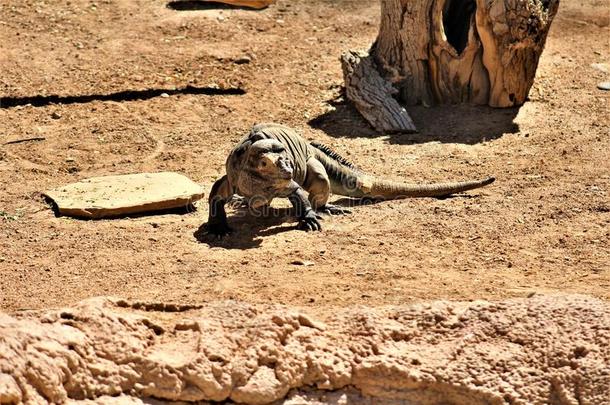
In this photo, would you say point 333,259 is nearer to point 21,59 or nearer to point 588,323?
point 588,323

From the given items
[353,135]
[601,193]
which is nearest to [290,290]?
[601,193]

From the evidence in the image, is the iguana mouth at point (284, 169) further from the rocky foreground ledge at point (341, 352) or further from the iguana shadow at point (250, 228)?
the rocky foreground ledge at point (341, 352)

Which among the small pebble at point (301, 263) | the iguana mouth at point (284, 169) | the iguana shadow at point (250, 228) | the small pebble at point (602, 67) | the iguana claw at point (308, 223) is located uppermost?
the iguana mouth at point (284, 169)

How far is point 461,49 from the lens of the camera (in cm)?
1145

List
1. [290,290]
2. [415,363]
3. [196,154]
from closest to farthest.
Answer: [415,363], [290,290], [196,154]

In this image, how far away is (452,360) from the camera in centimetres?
582

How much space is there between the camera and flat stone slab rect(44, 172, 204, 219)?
28.8 feet

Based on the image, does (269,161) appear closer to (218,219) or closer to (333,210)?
(218,219)

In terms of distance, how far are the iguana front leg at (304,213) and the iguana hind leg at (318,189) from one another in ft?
1.55

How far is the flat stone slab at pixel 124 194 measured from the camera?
346 inches

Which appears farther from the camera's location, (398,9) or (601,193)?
(398,9)

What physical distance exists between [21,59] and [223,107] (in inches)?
106

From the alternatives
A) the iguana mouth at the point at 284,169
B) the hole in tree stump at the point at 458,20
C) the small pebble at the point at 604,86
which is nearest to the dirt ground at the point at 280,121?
the small pebble at the point at 604,86

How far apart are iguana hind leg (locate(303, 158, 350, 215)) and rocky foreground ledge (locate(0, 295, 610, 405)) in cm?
313
